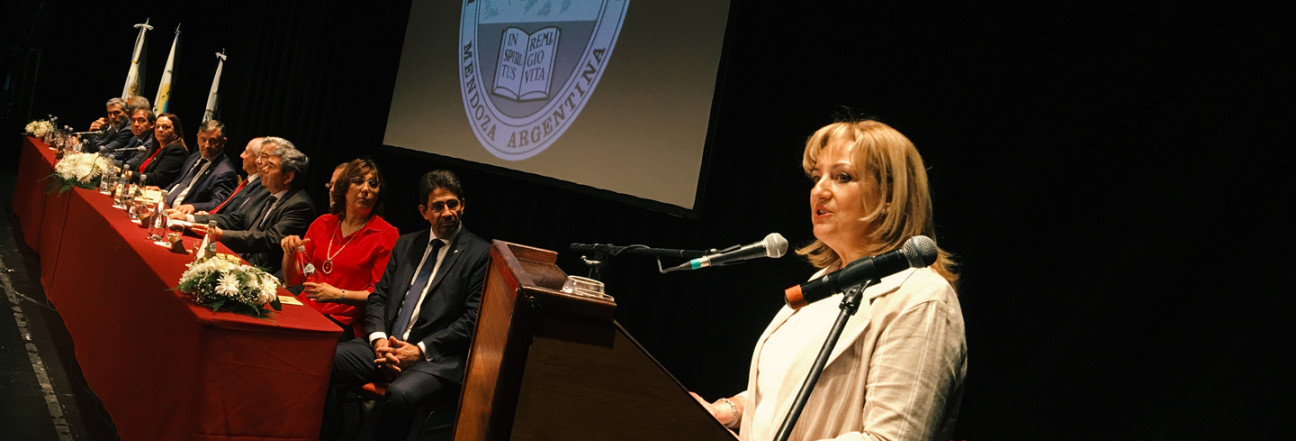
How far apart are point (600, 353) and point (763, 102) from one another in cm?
224

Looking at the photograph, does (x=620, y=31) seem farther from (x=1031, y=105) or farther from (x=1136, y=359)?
(x=1136, y=359)

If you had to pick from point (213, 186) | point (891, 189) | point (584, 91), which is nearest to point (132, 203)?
point (213, 186)

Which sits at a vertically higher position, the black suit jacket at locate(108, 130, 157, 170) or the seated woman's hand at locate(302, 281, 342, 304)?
the black suit jacket at locate(108, 130, 157, 170)

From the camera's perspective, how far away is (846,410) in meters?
1.30

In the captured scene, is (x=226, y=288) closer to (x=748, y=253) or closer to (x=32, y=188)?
(x=748, y=253)

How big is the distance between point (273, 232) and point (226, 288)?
2095mm

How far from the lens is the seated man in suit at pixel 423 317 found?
9.96ft

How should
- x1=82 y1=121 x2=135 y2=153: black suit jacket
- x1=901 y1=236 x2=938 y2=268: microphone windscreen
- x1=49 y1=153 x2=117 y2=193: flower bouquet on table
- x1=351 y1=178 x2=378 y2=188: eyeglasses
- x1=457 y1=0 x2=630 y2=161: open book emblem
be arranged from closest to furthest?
x1=901 y1=236 x2=938 y2=268: microphone windscreen < x1=351 y1=178 x2=378 y2=188: eyeglasses < x1=457 y1=0 x2=630 y2=161: open book emblem < x1=49 y1=153 x2=117 y2=193: flower bouquet on table < x1=82 y1=121 x2=135 y2=153: black suit jacket

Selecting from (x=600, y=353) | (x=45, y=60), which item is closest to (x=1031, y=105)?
(x=600, y=353)

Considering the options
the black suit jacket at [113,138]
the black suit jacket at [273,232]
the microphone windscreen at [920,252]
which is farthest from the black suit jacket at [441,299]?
the black suit jacket at [113,138]

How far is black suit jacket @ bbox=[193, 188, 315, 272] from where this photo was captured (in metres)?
4.40

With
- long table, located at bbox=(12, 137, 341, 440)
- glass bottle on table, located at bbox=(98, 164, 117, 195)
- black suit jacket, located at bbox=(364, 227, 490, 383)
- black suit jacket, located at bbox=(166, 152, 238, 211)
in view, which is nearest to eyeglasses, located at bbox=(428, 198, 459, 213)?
black suit jacket, located at bbox=(364, 227, 490, 383)

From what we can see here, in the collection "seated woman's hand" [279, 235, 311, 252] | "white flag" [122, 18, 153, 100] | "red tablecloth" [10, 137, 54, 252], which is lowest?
"red tablecloth" [10, 137, 54, 252]

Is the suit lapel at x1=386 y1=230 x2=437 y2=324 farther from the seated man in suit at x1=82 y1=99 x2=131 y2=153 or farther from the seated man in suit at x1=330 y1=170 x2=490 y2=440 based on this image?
the seated man in suit at x1=82 y1=99 x2=131 y2=153
